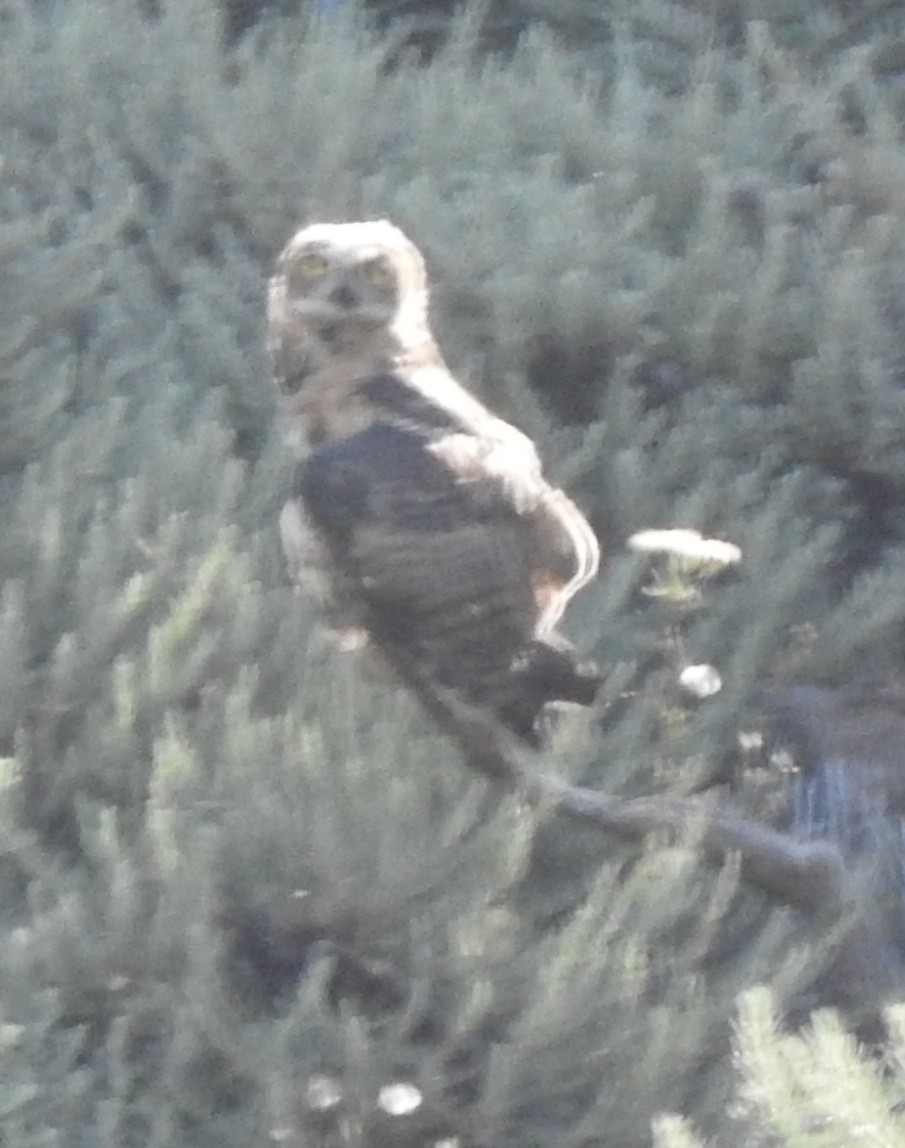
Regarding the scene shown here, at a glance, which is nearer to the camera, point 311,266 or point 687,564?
point 687,564

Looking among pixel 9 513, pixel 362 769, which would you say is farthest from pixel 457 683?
pixel 9 513

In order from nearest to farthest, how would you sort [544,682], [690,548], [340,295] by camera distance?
[690,548], [544,682], [340,295]

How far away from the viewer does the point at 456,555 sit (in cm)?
289

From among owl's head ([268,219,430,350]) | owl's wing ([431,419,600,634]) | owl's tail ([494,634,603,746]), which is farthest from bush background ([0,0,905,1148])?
owl's head ([268,219,430,350])

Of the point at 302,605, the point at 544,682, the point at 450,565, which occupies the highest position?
the point at 450,565

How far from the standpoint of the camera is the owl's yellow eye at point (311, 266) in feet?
10.3

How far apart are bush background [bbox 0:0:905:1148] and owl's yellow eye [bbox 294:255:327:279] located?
0.35 metres

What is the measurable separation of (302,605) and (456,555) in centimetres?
38

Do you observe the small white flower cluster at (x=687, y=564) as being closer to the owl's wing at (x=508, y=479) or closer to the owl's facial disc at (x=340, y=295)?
the owl's wing at (x=508, y=479)

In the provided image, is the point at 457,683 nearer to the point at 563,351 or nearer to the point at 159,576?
the point at 159,576

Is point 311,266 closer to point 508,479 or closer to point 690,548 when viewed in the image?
point 508,479

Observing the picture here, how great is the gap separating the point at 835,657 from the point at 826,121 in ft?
4.50

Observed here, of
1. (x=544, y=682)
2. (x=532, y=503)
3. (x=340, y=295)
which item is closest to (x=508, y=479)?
(x=532, y=503)

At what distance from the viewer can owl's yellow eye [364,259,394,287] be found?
316 cm
